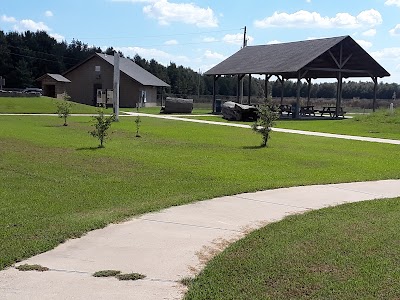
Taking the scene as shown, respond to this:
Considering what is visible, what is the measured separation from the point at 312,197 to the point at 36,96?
42.2 metres

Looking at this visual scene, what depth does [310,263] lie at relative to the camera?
4918 mm

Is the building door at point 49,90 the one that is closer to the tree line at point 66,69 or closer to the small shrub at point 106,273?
the tree line at point 66,69

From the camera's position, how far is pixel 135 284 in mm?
4402

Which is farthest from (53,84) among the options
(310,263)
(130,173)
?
(310,263)

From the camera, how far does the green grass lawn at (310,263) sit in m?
4.20

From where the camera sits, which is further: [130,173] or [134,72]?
[134,72]

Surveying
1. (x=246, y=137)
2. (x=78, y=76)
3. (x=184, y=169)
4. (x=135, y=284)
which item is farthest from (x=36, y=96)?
(x=135, y=284)

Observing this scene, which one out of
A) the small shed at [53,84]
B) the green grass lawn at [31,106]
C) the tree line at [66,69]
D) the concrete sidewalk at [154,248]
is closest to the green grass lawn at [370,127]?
the concrete sidewalk at [154,248]

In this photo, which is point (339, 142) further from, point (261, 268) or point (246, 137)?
point (261, 268)

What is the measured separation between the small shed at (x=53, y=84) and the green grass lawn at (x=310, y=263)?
176 feet

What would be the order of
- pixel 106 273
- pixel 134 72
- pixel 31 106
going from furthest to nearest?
pixel 134 72 < pixel 31 106 < pixel 106 273

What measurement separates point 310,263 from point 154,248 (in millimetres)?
1589

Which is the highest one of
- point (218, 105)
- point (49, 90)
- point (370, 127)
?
Result: point (49, 90)

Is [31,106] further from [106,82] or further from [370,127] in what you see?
[370,127]
